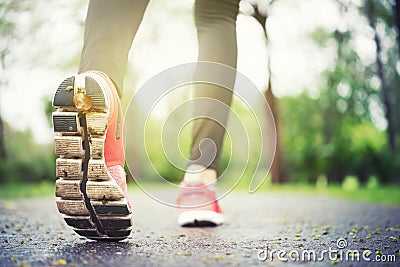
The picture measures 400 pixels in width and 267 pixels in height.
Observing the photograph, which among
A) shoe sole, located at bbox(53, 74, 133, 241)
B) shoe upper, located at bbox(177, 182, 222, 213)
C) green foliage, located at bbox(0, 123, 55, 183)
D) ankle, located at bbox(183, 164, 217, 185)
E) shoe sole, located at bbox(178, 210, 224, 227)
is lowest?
green foliage, located at bbox(0, 123, 55, 183)

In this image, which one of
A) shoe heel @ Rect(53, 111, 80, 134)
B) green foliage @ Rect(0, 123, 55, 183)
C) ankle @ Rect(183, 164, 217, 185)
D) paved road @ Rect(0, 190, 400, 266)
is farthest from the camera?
green foliage @ Rect(0, 123, 55, 183)

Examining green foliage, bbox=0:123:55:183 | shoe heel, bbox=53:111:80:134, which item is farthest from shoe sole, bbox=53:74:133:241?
green foliage, bbox=0:123:55:183

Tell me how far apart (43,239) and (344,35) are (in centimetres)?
1040

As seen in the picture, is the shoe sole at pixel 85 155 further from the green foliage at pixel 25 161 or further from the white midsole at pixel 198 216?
the green foliage at pixel 25 161

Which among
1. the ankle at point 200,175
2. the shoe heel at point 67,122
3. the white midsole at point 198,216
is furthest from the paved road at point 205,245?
the shoe heel at point 67,122

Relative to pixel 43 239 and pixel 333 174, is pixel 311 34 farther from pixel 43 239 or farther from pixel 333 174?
pixel 43 239

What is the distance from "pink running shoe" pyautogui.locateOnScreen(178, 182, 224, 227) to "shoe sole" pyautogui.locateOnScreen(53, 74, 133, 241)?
0.58 m

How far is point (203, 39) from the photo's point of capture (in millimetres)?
1892

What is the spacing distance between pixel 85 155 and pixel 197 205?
0.68 meters

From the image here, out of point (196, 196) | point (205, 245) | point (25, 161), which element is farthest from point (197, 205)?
point (25, 161)

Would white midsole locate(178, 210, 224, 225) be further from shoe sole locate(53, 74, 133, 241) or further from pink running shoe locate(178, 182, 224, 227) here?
shoe sole locate(53, 74, 133, 241)

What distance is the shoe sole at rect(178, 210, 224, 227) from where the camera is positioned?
73.9 inches

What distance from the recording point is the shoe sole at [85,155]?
1292mm

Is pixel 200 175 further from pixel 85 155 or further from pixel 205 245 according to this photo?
pixel 85 155
